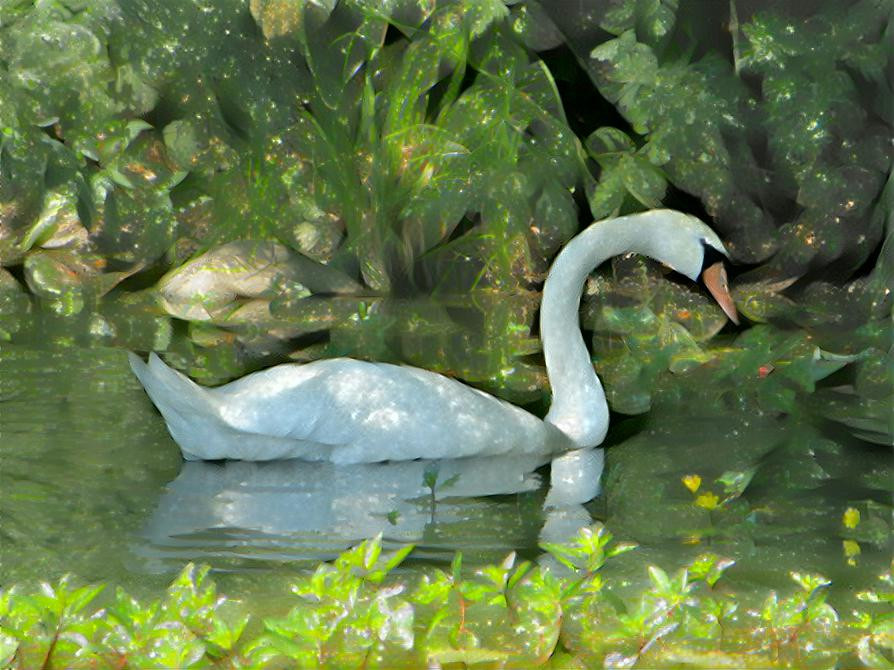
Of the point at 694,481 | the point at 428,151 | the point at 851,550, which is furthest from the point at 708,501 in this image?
the point at 428,151

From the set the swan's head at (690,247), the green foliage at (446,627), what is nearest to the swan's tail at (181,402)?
the green foliage at (446,627)

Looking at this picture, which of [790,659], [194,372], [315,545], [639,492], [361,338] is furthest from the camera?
[361,338]

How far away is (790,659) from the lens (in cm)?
216

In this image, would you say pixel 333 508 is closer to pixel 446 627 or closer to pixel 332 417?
pixel 332 417

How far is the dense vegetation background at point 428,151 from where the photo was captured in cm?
521

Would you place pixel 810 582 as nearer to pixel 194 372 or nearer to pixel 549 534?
pixel 549 534

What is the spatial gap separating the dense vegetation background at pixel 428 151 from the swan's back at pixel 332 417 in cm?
164

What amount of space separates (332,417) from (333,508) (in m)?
0.32

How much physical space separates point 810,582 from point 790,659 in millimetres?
138

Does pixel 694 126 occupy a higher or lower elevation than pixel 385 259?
higher

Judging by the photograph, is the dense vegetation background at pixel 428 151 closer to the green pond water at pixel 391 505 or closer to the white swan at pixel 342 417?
the green pond water at pixel 391 505

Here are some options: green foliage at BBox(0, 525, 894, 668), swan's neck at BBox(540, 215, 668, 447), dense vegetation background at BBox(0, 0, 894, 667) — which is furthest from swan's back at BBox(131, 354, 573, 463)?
dense vegetation background at BBox(0, 0, 894, 667)

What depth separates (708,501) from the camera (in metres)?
2.94

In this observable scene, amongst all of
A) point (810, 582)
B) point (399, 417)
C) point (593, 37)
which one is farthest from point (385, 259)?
point (810, 582)
